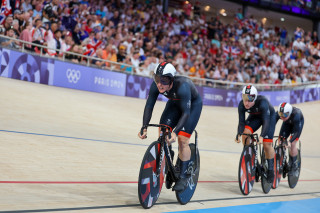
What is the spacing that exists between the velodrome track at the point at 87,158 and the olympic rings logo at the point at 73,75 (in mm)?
410

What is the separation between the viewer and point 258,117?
5.57 meters

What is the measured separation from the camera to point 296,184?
6.66 metres

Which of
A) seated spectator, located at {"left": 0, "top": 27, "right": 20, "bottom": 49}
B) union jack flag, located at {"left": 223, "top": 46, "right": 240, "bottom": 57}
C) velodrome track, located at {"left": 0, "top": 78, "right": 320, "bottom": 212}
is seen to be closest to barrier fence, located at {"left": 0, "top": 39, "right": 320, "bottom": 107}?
seated spectator, located at {"left": 0, "top": 27, "right": 20, "bottom": 49}

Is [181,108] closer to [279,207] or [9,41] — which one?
[279,207]

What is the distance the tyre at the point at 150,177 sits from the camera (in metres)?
Answer: 3.33

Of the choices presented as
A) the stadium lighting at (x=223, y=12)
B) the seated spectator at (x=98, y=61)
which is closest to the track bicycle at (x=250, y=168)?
the seated spectator at (x=98, y=61)

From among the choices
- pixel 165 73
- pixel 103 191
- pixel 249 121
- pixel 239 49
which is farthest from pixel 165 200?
pixel 239 49

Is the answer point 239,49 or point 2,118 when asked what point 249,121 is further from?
point 239,49

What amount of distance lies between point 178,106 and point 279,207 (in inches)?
69.7

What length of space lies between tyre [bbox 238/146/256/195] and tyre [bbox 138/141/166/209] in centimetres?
160

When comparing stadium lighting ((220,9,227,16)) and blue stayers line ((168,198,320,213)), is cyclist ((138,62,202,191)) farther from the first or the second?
stadium lighting ((220,9,227,16))

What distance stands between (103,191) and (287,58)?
17.1 meters

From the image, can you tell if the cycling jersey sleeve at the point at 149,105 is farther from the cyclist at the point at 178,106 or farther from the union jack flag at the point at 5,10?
the union jack flag at the point at 5,10

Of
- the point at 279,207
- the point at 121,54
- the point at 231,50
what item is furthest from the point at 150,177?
the point at 231,50
